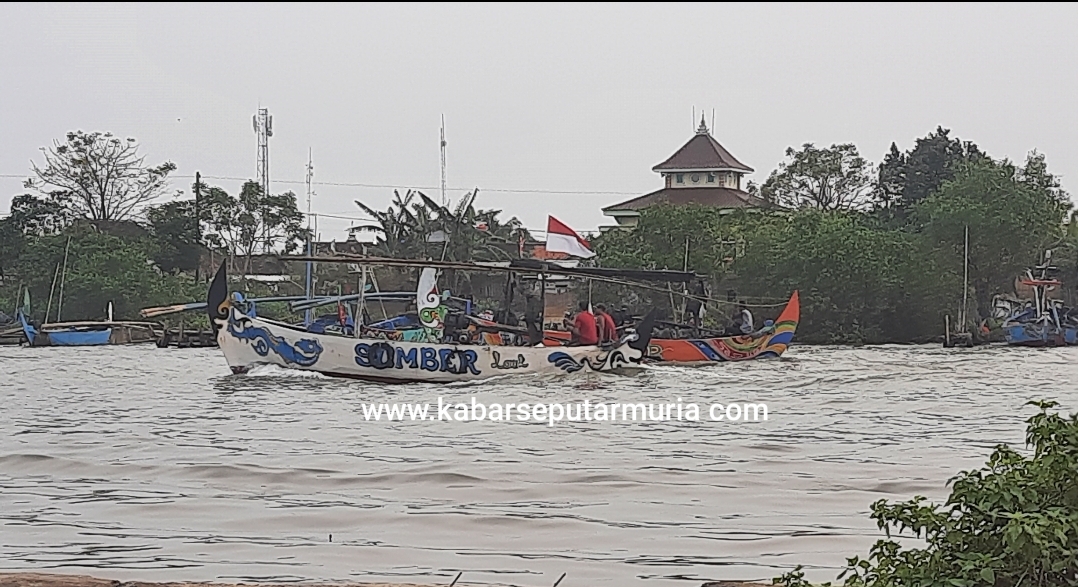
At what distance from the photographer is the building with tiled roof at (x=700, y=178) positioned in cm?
4606

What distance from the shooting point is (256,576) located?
5469mm

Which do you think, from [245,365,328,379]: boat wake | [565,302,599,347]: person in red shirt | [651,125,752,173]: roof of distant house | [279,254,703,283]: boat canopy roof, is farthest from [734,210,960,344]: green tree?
[245,365,328,379]: boat wake

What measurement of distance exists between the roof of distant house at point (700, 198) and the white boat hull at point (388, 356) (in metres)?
26.6

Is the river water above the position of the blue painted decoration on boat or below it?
below

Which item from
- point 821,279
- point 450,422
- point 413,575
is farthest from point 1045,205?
point 413,575

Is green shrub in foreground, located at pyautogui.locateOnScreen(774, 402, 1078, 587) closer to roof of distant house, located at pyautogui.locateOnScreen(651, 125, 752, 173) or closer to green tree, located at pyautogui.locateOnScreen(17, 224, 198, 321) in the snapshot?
green tree, located at pyautogui.locateOnScreen(17, 224, 198, 321)

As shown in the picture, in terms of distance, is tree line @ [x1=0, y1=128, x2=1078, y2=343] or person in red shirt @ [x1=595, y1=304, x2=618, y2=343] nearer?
person in red shirt @ [x1=595, y1=304, x2=618, y2=343]

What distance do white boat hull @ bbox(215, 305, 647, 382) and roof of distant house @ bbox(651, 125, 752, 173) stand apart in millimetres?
29911

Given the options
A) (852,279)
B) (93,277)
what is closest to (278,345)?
(93,277)

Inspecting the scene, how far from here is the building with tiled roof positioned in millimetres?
46062

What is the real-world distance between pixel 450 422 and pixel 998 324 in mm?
25104

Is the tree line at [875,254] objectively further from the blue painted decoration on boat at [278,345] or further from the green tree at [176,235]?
the blue painted decoration on boat at [278,345]

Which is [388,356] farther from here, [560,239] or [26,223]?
[26,223]

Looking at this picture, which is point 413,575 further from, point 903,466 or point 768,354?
point 768,354
